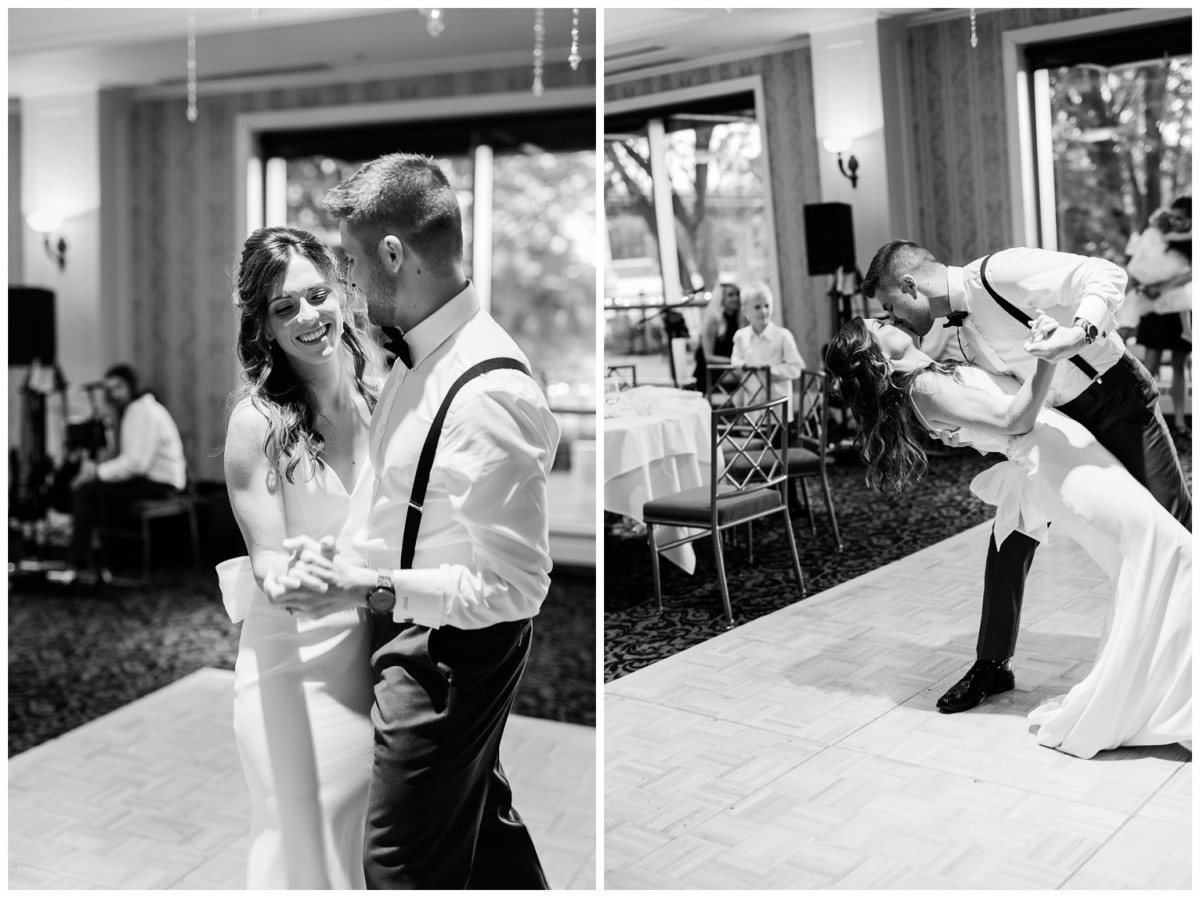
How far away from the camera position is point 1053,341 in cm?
230

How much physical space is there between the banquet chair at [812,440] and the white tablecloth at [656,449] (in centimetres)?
19

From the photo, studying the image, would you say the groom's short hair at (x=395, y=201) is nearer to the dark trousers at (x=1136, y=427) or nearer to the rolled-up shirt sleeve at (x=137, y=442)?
the dark trousers at (x=1136, y=427)

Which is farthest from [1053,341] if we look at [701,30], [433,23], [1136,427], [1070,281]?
[433,23]

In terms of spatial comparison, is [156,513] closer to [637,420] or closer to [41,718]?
[41,718]

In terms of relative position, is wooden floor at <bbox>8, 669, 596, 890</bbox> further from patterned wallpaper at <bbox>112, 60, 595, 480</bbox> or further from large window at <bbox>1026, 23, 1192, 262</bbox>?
patterned wallpaper at <bbox>112, 60, 595, 480</bbox>

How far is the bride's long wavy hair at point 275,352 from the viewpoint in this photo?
211cm

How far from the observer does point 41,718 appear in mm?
5070

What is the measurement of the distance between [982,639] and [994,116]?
3.51 feet

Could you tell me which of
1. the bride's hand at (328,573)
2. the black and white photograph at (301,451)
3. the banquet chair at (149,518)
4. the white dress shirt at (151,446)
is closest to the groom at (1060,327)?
the black and white photograph at (301,451)

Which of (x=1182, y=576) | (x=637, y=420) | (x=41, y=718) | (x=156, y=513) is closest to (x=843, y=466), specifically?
(x=637, y=420)

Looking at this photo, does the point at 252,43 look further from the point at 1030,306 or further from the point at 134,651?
the point at 1030,306

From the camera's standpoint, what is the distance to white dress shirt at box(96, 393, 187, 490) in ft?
22.9

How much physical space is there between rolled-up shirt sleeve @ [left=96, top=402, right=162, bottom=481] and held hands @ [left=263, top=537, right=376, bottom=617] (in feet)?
17.9

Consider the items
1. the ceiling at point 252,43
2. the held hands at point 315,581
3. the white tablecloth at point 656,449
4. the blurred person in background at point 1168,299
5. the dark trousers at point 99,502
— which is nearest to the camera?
the held hands at point 315,581
